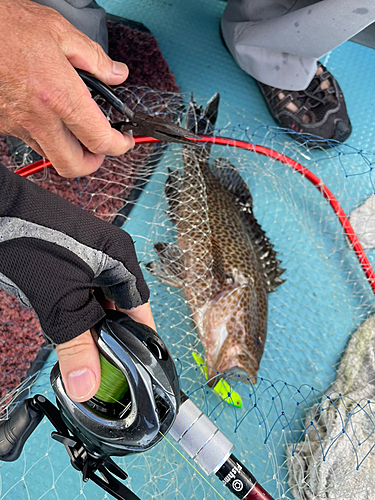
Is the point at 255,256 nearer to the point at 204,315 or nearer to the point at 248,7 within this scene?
the point at 204,315

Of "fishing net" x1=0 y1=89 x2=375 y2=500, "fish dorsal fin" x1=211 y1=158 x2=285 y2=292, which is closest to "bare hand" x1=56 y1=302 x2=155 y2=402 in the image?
"fishing net" x1=0 y1=89 x2=375 y2=500

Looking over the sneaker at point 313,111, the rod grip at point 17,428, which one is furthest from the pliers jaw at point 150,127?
the sneaker at point 313,111

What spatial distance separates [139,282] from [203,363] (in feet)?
2.13

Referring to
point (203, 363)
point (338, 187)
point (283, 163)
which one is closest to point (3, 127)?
point (203, 363)

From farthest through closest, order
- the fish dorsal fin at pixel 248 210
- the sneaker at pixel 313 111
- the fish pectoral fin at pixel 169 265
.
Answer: the sneaker at pixel 313 111, the fish dorsal fin at pixel 248 210, the fish pectoral fin at pixel 169 265

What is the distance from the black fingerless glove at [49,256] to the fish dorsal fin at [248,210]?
3.21 ft

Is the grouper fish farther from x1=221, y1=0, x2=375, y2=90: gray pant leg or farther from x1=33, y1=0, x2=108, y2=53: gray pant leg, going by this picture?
x1=33, y1=0, x2=108, y2=53: gray pant leg

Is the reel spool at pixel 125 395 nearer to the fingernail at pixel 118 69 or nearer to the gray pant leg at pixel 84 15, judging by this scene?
the fingernail at pixel 118 69

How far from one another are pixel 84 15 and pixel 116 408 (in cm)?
144

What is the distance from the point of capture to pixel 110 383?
2.85ft

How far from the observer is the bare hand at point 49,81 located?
3.23 feet

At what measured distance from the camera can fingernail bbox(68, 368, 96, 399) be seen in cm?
79

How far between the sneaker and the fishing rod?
5.09 feet

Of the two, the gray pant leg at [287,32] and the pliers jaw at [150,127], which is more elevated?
the gray pant leg at [287,32]
